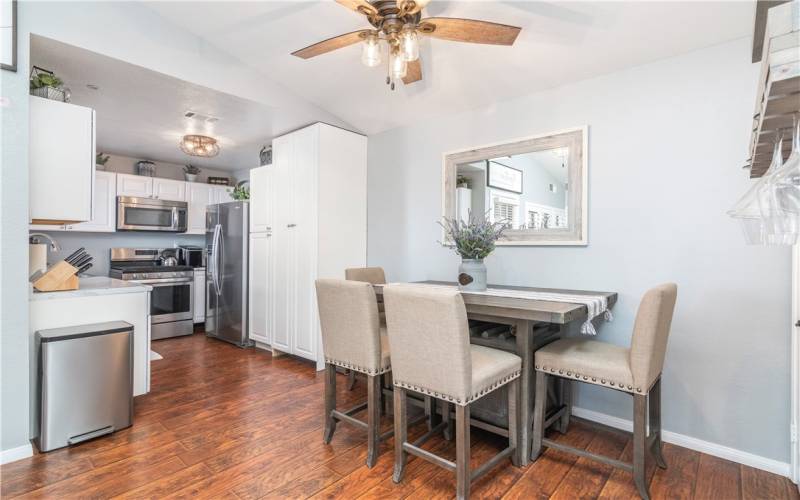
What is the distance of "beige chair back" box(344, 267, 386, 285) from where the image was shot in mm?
3201

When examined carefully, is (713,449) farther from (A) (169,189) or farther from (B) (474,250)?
(A) (169,189)

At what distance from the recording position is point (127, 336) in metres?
2.43

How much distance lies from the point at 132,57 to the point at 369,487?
2.96 metres

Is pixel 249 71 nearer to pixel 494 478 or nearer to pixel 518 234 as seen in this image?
pixel 518 234

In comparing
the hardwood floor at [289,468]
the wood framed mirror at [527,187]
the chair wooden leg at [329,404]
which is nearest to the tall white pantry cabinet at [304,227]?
the wood framed mirror at [527,187]

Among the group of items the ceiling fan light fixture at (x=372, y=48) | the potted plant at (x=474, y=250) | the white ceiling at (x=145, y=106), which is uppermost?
the white ceiling at (x=145, y=106)

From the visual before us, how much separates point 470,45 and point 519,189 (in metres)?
1.07

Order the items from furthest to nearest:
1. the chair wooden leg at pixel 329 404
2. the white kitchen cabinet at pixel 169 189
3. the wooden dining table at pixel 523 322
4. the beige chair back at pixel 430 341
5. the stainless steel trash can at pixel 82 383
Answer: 1. the white kitchen cabinet at pixel 169 189
2. the chair wooden leg at pixel 329 404
3. the stainless steel trash can at pixel 82 383
4. the wooden dining table at pixel 523 322
5. the beige chair back at pixel 430 341

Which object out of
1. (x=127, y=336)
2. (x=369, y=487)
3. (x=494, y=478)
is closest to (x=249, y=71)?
(x=127, y=336)

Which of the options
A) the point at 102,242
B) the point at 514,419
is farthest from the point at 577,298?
the point at 102,242

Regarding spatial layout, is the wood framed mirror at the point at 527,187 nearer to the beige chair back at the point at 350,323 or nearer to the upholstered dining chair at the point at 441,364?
the upholstered dining chair at the point at 441,364

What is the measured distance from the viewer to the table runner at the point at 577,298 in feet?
6.72

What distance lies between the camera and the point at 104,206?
181 inches

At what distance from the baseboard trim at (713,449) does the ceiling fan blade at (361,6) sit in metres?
2.76
